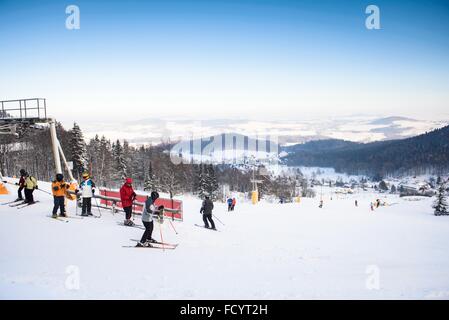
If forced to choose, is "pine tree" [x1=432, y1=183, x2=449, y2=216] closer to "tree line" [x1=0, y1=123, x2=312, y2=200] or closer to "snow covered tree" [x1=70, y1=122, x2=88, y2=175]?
"tree line" [x1=0, y1=123, x2=312, y2=200]

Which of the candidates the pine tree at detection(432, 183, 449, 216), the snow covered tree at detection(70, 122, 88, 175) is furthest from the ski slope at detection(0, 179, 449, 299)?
the snow covered tree at detection(70, 122, 88, 175)

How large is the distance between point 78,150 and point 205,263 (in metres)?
48.1

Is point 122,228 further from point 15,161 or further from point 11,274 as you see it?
point 15,161

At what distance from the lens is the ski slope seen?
6.16 meters

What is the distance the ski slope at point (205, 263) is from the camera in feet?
20.2

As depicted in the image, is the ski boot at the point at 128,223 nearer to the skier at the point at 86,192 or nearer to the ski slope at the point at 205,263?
the ski slope at the point at 205,263

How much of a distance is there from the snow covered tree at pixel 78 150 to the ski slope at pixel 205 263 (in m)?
37.6

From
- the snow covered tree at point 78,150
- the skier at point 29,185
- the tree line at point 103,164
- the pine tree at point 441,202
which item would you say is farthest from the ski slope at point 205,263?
the snow covered tree at point 78,150

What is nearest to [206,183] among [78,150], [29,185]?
[78,150]

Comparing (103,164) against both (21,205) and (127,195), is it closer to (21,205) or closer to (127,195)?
(21,205)

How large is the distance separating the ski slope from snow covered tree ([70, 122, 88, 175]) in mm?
37563
